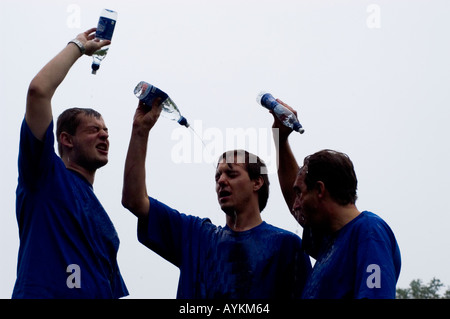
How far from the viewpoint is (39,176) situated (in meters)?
5.51

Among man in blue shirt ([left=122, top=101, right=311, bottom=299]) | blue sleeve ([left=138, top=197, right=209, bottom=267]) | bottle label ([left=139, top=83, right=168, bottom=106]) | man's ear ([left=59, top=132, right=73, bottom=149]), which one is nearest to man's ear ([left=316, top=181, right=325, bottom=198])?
man in blue shirt ([left=122, top=101, right=311, bottom=299])

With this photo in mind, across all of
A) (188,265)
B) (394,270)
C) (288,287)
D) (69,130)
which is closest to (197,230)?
(188,265)

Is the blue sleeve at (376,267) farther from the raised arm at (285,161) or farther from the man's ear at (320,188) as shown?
the raised arm at (285,161)

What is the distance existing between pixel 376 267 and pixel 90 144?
256cm

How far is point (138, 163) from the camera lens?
6.27 metres

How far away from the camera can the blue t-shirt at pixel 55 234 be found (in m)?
5.24

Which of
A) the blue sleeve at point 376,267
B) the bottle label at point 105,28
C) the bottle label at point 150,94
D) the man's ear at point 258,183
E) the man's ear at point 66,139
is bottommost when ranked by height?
the blue sleeve at point 376,267

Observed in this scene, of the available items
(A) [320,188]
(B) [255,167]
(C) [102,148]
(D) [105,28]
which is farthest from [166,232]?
(D) [105,28]

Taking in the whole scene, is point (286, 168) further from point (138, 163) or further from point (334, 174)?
point (138, 163)

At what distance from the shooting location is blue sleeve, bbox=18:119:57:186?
214 inches

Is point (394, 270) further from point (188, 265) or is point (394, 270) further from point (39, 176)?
point (39, 176)

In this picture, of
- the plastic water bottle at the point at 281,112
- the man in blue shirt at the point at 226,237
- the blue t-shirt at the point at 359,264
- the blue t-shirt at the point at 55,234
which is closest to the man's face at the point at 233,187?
the man in blue shirt at the point at 226,237
